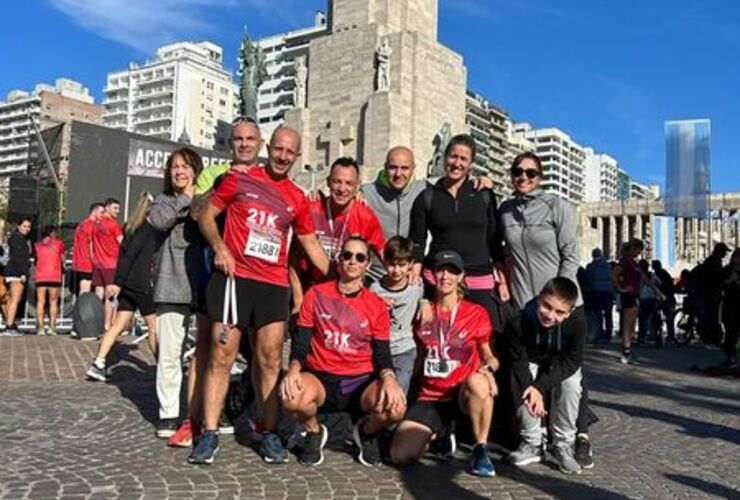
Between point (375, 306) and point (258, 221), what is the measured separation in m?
0.88

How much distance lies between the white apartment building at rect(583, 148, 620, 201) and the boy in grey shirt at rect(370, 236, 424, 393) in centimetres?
15959

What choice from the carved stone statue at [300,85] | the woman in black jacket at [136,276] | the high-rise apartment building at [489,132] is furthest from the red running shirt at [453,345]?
the high-rise apartment building at [489,132]

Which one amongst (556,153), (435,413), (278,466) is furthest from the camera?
(556,153)

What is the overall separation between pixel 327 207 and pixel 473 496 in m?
2.13

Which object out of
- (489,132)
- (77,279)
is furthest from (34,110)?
(77,279)

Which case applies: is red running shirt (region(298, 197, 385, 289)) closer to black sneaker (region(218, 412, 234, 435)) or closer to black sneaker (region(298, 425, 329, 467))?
black sneaker (region(298, 425, 329, 467))

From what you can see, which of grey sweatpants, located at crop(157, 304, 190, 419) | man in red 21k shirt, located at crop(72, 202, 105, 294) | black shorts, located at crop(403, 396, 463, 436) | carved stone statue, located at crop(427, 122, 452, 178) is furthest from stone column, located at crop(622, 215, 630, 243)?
grey sweatpants, located at crop(157, 304, 190, 419)

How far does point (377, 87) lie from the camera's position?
110 ft

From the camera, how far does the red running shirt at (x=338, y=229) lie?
492 cm

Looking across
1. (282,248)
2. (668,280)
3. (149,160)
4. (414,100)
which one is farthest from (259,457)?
(414,100)

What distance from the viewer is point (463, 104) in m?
36.9

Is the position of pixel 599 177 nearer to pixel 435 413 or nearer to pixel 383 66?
pixel 383 66

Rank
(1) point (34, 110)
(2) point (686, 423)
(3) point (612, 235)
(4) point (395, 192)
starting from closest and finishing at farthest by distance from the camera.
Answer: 1. (4) point (395, 192)
2. (2) point (686, 423)
3. (3) point (612, 235)
4. (1) point (34, 110)

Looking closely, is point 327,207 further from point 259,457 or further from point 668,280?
point 668,280
